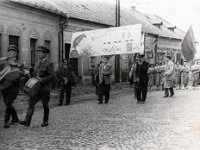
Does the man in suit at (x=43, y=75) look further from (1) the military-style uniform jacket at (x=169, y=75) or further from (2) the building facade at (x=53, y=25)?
(2) the building facade at (x=53, y=25)

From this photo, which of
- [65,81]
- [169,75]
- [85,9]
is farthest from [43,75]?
[85,9]

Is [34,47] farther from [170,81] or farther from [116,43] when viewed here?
[170,81]

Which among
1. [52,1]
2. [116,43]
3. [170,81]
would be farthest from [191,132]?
[52,1]

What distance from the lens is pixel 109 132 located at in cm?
775

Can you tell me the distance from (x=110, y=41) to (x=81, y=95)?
10.7 ft

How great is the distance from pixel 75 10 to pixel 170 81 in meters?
12.0

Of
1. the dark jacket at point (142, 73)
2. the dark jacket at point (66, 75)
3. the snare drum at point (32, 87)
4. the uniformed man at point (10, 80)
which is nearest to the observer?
the snare drum at point (32, 87)

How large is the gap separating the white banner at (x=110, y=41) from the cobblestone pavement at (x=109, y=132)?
28.5 feet

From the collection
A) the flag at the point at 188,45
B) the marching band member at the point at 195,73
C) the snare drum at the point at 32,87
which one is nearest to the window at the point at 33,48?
the flag at the point at 188,45

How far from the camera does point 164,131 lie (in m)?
7.88

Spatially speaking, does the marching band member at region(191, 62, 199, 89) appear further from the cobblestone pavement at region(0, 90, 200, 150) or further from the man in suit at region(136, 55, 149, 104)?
the cobblestone pavement at region(0, 90, 200, 150)

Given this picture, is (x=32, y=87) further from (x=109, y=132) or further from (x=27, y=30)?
(x=27, y=30)

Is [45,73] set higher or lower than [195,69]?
higher

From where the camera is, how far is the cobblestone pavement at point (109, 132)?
648cm
